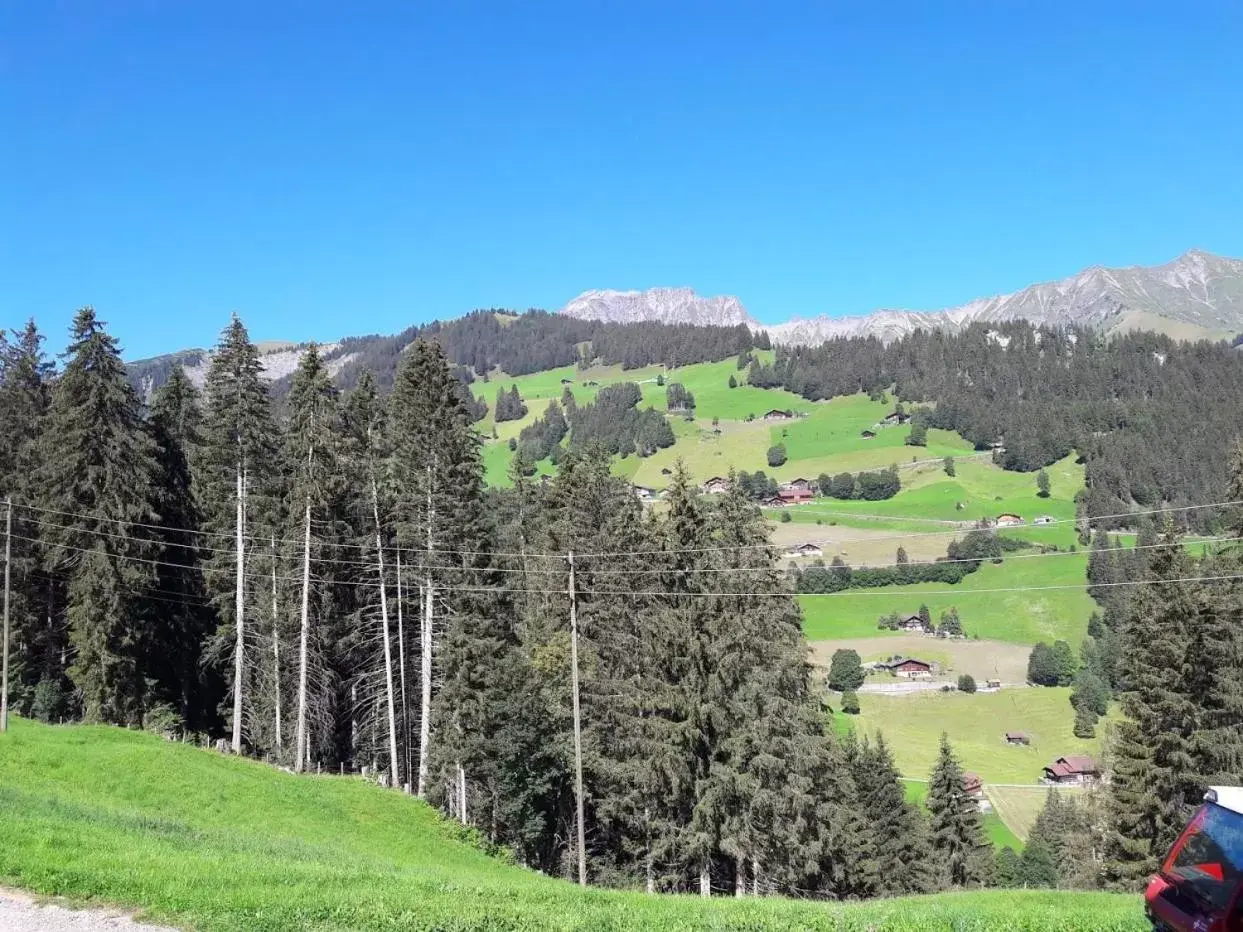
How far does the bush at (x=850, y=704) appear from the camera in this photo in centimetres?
10850

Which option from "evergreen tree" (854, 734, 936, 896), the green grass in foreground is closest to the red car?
the green grass in foreground

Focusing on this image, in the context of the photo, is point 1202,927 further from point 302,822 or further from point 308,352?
point 308,352

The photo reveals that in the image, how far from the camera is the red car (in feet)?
27.3

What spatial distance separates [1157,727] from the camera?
98.4ft

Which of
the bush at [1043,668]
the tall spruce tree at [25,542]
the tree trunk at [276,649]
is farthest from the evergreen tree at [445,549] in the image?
the bush at [1043,668]

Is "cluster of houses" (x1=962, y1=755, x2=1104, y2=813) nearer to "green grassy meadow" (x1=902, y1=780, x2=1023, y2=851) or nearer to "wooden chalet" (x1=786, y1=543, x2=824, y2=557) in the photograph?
"green grassy meadow" (x1=902, y1=780, x2=1023, y2=851)

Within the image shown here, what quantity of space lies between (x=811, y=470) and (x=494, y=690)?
171 meters

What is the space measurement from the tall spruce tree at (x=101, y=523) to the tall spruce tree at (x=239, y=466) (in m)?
2.99

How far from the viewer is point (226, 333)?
→ 35.3m

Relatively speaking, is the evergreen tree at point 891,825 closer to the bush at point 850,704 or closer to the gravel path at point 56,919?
the gravel path at point 56,919

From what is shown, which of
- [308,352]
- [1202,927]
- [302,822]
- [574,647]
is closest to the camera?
[1202,927]

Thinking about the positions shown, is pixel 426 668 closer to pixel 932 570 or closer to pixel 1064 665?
pixel 1064 665

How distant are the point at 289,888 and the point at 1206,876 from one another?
1056cm

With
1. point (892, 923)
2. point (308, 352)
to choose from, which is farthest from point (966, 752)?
point (892, 923)
